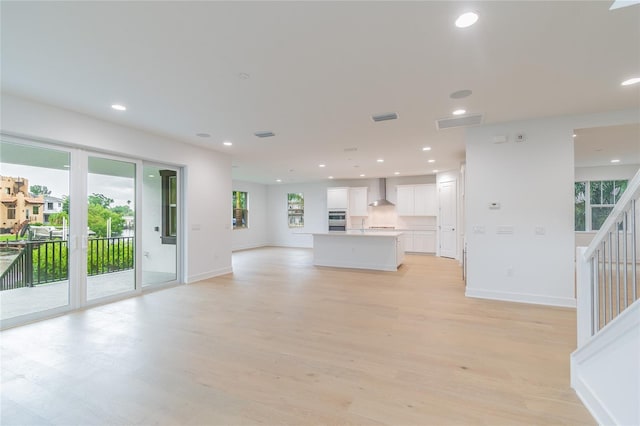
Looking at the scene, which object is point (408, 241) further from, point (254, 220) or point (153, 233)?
point (153, 233)

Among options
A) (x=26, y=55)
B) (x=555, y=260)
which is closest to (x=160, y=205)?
(x=26, y=55)

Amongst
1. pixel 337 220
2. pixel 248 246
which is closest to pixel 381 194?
pixel 337 220

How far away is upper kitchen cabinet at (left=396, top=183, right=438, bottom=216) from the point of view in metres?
9.38

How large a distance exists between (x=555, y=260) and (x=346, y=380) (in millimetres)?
3752

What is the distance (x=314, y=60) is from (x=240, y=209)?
30.2 feet

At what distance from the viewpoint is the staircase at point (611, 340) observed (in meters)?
1.53

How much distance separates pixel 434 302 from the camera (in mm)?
4324

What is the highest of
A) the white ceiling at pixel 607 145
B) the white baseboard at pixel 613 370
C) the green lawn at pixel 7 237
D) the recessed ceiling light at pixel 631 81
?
the recessed ceiling light at pixel 631 81

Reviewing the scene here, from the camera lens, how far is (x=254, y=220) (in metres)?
11.8

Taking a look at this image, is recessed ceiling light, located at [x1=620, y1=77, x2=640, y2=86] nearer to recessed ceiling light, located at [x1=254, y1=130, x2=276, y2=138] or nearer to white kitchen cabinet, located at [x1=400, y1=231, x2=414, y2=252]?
Answer: recessed ceiling light, located at [x1=254, y1=130, x2=276, y2=138]

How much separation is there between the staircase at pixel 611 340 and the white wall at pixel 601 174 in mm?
8234

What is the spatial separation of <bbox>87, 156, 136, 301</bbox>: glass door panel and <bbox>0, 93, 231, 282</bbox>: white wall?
35 centimetres

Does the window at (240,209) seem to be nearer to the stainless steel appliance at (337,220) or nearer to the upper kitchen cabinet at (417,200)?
the stainless steel appliance at (337,220)

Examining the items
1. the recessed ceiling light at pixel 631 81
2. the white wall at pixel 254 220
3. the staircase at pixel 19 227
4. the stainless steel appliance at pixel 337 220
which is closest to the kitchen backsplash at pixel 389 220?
the stainless steel appliance at pixel 337 220
